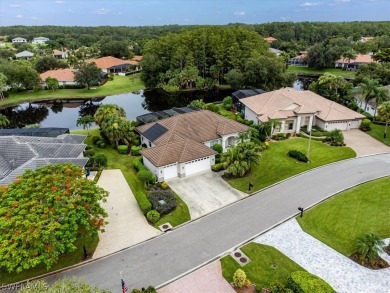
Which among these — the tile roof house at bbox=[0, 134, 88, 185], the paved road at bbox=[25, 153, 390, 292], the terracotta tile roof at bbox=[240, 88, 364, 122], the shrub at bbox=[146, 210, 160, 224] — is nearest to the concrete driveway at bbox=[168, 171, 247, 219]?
the paved road at bbox=[25, 153, 390, 292]

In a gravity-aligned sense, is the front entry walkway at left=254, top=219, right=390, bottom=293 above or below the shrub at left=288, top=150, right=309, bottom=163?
below

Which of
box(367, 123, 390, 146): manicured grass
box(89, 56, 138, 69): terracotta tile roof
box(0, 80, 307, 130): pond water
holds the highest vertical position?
box(89, 56, 138, 69): terracotta tile roof

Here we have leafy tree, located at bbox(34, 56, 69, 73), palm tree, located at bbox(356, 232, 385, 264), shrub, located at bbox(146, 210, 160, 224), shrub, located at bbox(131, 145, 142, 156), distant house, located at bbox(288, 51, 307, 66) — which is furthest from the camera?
distant house, located at bbox(288, 51, 307, 66)

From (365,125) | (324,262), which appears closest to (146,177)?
(324,262)

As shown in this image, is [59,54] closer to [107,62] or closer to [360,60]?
[107,62]

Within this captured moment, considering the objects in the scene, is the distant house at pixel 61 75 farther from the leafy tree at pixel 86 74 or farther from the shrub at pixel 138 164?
the shrub at pixel 138 164

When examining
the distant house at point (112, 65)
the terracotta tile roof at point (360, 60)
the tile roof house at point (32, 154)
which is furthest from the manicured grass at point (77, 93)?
the terracotta tile roof at point (360, 60)

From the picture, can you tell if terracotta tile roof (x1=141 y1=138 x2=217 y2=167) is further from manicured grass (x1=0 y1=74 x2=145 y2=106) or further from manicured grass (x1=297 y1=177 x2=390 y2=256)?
manicured grass (x1=0 y1=74 x2=145 y2=106)
